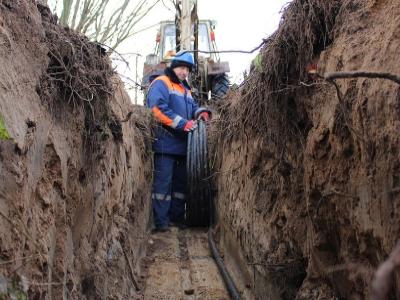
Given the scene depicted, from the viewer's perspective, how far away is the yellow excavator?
9.62 meters

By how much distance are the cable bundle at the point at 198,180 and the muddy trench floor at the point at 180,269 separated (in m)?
0.25

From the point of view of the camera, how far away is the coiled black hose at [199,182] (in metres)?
7.52

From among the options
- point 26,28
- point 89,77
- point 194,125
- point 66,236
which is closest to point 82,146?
point 89,77

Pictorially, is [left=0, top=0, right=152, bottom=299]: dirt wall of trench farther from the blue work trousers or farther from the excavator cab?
the excavator cab

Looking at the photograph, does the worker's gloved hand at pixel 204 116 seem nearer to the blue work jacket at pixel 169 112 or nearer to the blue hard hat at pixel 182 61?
the blue work jacket at pixel 169 112

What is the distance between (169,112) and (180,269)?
7.75 ft

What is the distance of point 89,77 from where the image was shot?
3846 mm

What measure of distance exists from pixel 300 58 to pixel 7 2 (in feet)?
6.25

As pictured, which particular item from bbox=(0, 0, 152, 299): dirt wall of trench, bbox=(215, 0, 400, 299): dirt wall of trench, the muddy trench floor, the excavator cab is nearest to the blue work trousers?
the muddy trench floor

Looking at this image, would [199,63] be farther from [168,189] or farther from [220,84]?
[168,189]

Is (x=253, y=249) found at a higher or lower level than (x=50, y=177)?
lower

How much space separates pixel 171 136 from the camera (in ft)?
25.3

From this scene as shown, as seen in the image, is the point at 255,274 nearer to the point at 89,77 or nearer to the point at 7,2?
the point at 89,77

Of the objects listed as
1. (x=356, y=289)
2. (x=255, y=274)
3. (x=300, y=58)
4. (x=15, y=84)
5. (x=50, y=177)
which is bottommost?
(x=255, y=274)
